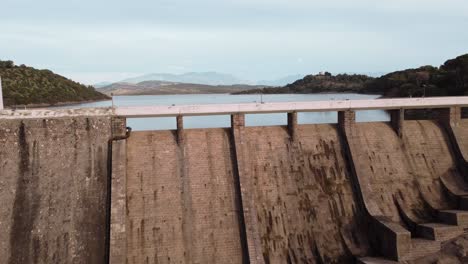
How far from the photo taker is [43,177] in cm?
1614

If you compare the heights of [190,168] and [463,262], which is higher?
[190,168]

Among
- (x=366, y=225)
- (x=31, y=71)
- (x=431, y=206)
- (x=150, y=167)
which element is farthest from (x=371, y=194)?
(x=31, y=71)

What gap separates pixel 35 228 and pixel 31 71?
6184 cm

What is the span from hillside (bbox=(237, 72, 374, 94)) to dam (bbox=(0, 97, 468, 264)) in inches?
2899

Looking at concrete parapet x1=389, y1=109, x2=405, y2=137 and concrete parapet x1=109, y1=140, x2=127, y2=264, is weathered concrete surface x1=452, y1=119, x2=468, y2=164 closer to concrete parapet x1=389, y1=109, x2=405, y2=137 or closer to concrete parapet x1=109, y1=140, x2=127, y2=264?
concrete parapet x1=389, y1=109, x2=405, y2=137

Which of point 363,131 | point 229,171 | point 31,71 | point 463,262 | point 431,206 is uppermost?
point 31,71

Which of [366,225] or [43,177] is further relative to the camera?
[366,225]

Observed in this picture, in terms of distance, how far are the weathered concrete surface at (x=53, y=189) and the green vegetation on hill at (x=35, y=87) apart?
4383 centimetres

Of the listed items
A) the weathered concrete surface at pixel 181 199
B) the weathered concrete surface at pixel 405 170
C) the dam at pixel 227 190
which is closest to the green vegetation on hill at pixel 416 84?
the weathered concrete surface at pixel 405 170

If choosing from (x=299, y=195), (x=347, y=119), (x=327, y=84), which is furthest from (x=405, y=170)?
(x=327, y=84)

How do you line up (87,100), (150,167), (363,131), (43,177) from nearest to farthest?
(43,177)
(150,167)
(363,131)
(87,100)

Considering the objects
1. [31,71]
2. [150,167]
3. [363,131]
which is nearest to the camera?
[150,167]

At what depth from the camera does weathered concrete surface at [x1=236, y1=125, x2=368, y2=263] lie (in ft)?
55.9

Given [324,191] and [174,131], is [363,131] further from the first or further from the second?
[174,131]
